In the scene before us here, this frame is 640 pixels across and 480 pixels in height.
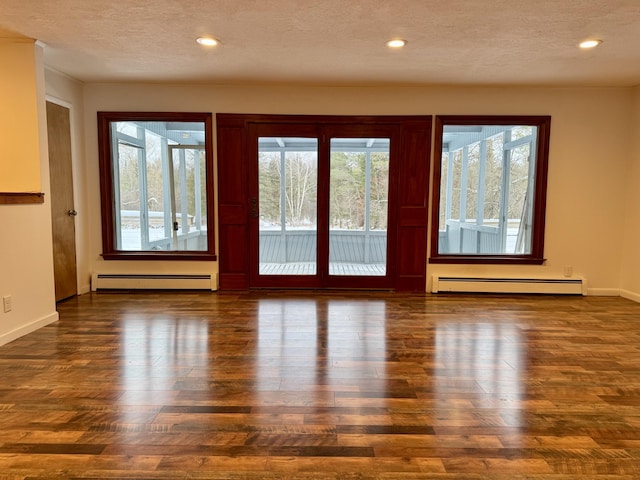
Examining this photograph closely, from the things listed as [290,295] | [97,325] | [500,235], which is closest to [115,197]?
[97,325]

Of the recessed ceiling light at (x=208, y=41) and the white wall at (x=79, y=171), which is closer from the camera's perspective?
the recessed ceiling light at (x=208, y=41)

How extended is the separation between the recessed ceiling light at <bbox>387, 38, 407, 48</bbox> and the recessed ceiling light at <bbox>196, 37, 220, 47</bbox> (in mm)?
1471

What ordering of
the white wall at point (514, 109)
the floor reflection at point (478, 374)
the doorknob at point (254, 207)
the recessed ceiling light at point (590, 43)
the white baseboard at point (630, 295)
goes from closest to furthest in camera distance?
the floor reflection at point (478, 374), the recessed ceiling light at point (590, 43), the white baseboard at point (630, 295), the white wall at point (514, 109), the doorknob at point (254, 207)

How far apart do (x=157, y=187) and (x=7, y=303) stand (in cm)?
227

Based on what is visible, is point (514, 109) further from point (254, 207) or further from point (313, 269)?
point (254, 207)

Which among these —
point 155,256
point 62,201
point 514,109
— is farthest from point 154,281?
point 514,109

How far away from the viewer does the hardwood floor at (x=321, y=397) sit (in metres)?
1.77

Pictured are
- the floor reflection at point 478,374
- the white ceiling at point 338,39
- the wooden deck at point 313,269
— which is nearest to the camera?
the floor reflection at point 478,374

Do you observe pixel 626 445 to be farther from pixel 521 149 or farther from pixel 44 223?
pixel 44 223

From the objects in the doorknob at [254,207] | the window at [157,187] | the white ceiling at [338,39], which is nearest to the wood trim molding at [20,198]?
the white ceiling at [338,39]

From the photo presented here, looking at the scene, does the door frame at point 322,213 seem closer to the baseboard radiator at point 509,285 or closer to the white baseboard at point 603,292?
the baseboard radiator at point 509,285

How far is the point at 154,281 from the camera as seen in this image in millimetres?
5090

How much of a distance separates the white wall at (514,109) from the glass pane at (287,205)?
49 centimetres

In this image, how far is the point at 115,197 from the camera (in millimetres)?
5113
